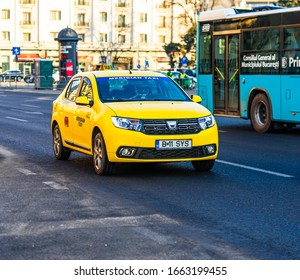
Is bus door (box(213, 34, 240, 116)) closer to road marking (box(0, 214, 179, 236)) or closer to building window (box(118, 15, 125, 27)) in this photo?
road marking (box(0, 214, 179, 236))

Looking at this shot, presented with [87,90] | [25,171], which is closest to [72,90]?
[87,90]

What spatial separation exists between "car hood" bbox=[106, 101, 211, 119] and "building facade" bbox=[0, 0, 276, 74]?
320ft

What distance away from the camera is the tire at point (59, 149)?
1561cm

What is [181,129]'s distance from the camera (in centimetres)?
1318

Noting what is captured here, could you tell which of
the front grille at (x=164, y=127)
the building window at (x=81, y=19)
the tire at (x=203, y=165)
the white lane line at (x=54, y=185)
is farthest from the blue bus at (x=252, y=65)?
the building window at (x=81, y=19)

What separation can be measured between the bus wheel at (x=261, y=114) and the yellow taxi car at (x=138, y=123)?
26.4 ft

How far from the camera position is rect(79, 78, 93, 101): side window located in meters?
14.5

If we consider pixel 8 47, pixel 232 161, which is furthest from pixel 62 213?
pixel 8 47

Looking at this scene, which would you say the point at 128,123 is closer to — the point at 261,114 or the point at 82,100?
the point at 82,100

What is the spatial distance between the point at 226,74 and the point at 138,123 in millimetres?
11624

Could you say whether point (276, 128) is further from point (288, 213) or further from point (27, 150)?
point (288, 213)

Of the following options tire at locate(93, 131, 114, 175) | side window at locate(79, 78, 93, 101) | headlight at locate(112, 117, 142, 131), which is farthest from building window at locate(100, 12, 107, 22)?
headlight at locate(112, 117, 142, 131)

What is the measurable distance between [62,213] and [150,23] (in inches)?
4328

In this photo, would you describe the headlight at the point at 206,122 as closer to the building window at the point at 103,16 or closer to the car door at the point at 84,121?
the car door at the point at 84,121
